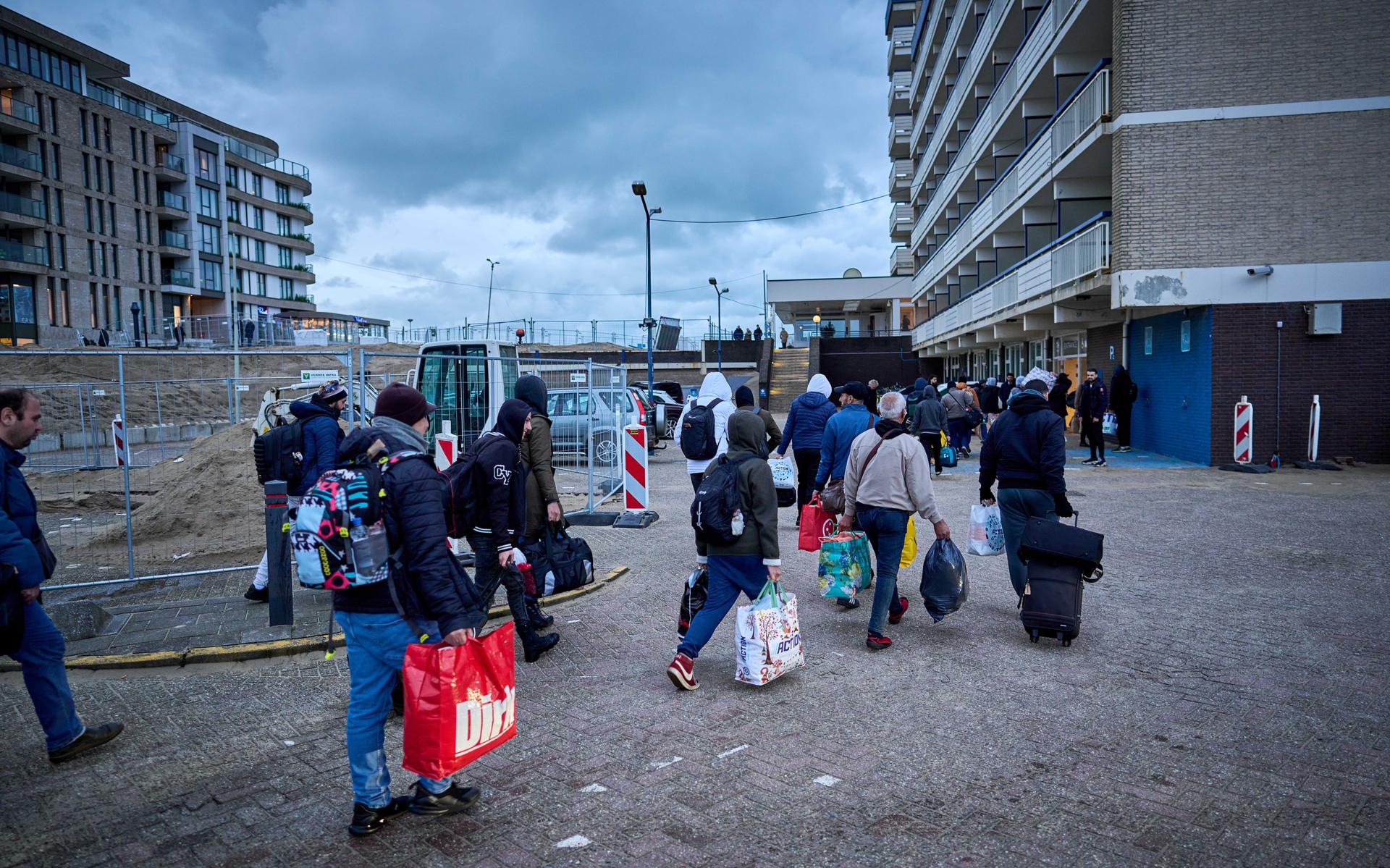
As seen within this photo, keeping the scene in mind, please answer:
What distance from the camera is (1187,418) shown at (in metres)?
17.6

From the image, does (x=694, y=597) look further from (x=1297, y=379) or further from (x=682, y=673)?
(x=1297, y=379)

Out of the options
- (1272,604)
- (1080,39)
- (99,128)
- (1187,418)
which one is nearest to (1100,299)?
(1187,418)

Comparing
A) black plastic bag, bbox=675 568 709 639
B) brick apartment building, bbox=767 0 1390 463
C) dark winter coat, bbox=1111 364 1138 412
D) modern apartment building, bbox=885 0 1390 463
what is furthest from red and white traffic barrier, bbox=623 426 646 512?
dark winter coat, bbox=1111 364 1138 412

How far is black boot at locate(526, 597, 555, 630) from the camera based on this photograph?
6.05m

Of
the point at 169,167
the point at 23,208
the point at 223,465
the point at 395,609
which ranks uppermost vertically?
the point at 169,167

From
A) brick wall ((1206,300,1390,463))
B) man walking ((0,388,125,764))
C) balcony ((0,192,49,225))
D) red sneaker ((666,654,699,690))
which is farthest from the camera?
balcony ((0,192,49,225))

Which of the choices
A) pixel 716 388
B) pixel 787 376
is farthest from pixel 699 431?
pixel 787 376

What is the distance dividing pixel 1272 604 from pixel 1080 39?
17.2 metres

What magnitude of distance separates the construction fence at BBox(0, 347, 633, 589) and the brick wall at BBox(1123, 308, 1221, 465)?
11.6 meters

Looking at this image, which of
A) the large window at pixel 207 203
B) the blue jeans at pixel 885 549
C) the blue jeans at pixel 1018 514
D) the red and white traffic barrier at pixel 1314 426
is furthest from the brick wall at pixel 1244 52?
the large window at pixel 207 203

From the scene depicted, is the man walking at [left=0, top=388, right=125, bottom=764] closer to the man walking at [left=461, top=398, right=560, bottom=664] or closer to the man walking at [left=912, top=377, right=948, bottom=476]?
the man walking at [left=461, top=398, right=560, bottom=664]

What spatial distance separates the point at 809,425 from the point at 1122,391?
1285 cm

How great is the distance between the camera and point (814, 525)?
7711mm

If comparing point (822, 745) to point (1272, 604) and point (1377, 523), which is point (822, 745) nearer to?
point (1272, 604)
